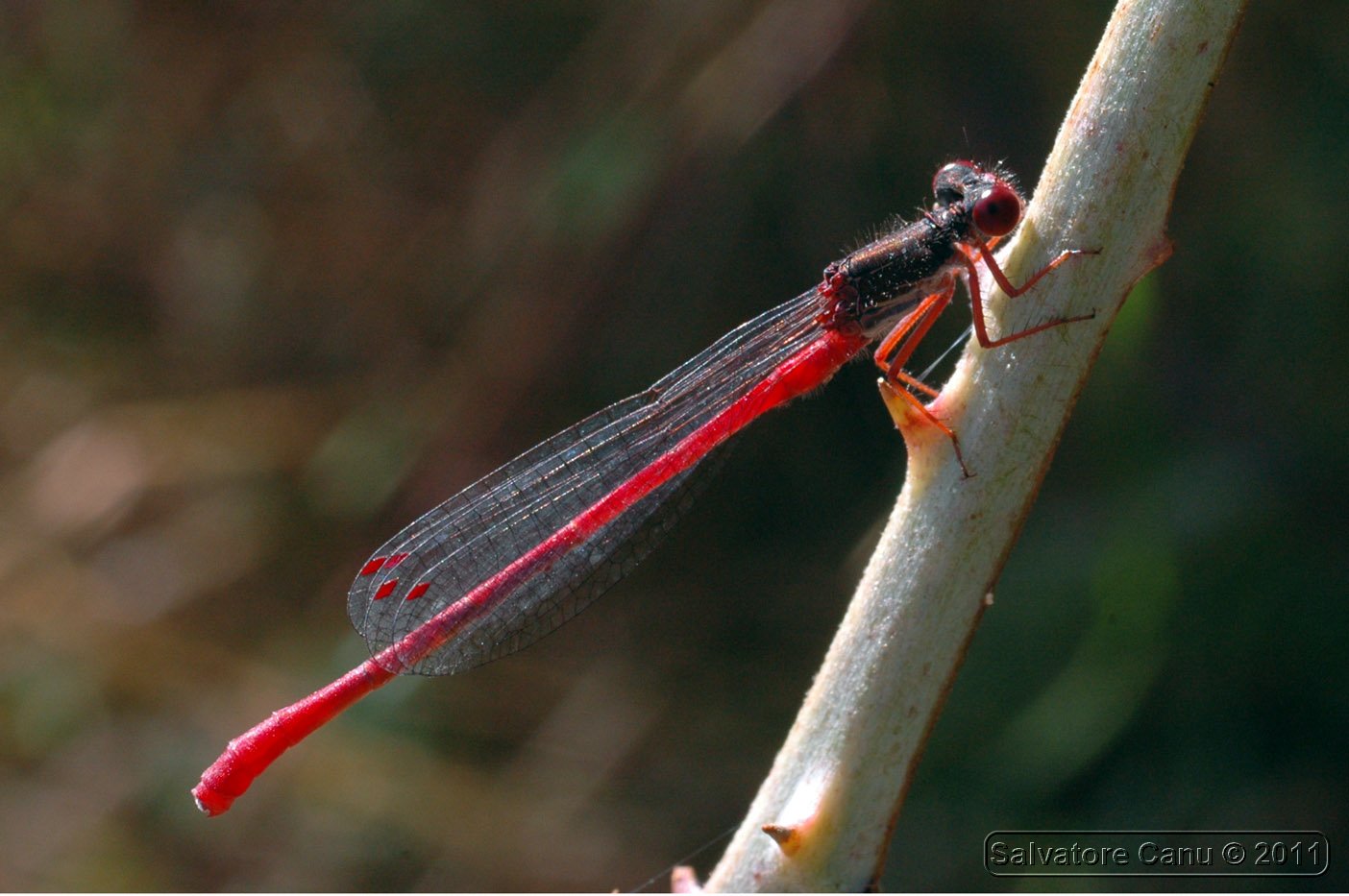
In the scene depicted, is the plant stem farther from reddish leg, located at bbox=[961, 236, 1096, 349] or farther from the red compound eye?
the red compound eye

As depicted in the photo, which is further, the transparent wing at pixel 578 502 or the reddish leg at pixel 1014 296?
the transparent wing at pixel 578 502

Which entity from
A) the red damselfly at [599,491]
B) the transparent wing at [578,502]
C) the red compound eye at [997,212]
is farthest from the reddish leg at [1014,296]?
the transparent wing at [578,502]

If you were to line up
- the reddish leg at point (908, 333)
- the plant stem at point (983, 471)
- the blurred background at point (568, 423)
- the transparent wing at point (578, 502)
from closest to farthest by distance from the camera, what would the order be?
the plant stem at point (983, 471), the reddish leg at point (908, 333), the transparent wing at point (578, 502), the blurred background at point (568, 423)

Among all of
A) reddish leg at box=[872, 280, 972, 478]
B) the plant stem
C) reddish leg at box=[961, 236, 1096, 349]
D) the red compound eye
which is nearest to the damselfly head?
the red compound eye

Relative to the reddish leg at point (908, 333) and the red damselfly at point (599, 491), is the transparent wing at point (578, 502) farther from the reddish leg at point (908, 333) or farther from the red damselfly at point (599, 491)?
the reddish leg at point (908, 333)

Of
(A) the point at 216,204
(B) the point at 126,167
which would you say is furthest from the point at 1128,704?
(B) the point at 126,167

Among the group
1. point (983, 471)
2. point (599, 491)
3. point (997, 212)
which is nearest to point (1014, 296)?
point (983, 471)

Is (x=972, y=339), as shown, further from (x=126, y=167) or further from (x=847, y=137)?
(x=126, y=167)

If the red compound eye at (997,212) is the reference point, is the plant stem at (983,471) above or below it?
below
